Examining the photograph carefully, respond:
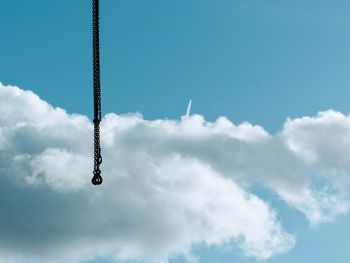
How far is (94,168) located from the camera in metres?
92.5

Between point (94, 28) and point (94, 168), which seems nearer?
point (94, 168)

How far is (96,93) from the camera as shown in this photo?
95875mm

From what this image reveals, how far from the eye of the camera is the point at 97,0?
331ft

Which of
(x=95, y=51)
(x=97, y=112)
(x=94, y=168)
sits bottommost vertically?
(x=94, y=168)

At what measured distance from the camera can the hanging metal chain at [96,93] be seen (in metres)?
92.2

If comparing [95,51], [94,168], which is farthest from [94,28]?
[94,168]

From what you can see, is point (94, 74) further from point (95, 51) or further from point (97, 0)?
point (97, 0)

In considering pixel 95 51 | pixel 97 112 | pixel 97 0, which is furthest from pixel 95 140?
pixel 97 0

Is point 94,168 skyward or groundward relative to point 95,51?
groundward

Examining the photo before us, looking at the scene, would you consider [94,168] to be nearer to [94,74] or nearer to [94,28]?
[94,74]

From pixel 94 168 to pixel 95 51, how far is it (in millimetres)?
17182

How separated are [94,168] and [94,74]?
1337 centimetres

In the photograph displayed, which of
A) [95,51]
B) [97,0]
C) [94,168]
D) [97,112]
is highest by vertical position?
[97,0]

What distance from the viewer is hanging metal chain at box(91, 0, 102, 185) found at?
92.2 m
